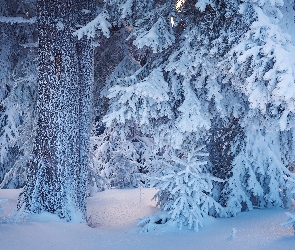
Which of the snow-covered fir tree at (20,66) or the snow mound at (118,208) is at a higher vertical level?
the snow-covered fir tree at (20,66)

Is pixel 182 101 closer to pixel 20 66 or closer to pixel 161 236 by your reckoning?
pixel 161 236

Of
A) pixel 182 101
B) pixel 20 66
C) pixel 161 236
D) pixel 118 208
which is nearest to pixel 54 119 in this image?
pixel 182 101

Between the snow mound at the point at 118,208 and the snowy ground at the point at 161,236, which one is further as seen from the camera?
the snow mound at the point at 118,208

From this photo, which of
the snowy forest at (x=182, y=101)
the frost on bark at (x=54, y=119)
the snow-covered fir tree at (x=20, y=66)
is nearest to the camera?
the snowy forest at (x=182, y=101)

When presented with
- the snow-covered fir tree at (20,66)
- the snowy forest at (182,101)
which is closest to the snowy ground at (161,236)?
the snowy forest at (182,101)

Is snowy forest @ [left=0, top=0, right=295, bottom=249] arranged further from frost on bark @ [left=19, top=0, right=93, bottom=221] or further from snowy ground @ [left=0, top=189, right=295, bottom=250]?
snowy ground @ [left=0, top=189, right=295, bottom=250]

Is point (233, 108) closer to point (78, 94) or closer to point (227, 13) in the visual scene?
point (227, 13)

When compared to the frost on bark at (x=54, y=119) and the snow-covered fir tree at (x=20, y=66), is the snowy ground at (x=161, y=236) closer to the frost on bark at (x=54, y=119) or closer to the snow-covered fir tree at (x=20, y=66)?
the frost on bark at (x=54, y=119)

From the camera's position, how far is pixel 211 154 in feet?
23.3

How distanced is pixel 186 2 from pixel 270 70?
228 centimetres

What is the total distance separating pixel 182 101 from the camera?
6246 mm

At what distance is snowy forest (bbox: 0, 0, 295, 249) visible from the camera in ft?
16.6

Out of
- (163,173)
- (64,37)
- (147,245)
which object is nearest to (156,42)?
(64,37)

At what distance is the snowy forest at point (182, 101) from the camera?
5059mm
